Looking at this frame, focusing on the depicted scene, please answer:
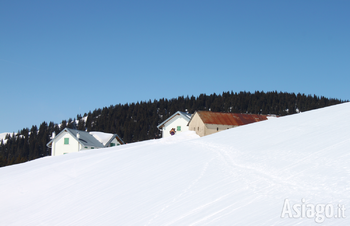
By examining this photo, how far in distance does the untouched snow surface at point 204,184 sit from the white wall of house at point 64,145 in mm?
32149

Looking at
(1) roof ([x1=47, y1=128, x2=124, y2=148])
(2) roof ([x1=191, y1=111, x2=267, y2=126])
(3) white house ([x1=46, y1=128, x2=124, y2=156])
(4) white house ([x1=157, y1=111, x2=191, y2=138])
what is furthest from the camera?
(4) white house ([x1=157, y1=111, x2=191, y2=138])

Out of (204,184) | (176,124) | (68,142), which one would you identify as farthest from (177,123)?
(204,184)

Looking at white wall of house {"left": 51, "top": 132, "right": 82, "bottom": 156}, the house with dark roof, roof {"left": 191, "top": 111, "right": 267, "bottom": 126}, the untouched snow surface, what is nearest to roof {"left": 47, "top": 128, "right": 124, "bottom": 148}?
white wall of house {"left": 51, "top": 132, "right": 82, "bottom": 156}

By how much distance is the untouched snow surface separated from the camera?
411 inches

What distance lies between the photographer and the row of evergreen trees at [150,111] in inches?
4476

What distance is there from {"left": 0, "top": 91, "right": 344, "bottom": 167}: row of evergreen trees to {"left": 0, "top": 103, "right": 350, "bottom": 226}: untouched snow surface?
3351 inches

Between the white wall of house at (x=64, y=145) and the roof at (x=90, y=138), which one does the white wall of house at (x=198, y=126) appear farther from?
the white wall of house at (x=64, y=145)

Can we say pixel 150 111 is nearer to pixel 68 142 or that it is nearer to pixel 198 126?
pixel 68 142

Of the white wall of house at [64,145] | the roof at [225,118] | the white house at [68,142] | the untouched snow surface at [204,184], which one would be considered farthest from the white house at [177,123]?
the untouched snow surface at [204,184]

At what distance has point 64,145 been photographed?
57.2m

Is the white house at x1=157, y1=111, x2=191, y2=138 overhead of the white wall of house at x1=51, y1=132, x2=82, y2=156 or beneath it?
overhead

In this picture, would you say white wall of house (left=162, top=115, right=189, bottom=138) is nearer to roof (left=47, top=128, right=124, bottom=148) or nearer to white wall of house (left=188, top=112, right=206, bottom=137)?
white wall of house (left=188, top=112, right=206, bottom=137)

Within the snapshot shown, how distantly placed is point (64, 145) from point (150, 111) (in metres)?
80.4

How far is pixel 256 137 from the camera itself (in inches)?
913
